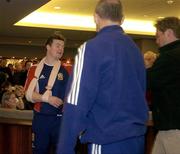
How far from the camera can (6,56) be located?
18.5m

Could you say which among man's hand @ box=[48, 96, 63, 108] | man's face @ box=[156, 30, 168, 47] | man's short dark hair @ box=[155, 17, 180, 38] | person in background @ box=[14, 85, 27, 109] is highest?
man's short dark hair @ box=[155, 17, 180, 38]

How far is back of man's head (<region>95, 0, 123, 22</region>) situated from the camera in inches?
87.4

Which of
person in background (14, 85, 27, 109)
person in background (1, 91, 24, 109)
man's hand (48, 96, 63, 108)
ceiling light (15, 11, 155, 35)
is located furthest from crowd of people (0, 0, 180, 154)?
ceiling light (15, 11, 155, 35)

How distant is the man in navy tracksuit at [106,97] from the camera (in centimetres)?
209

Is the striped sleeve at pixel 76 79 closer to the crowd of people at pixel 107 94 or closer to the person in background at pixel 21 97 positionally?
the crowd of people at pixel 107 94

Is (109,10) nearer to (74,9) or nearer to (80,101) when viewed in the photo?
(80,101)

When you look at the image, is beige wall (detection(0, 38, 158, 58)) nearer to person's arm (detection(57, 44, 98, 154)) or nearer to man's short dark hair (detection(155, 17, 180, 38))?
man's short dark hair (detection(155, 17, 180, 38))

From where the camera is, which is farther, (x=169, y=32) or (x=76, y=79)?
(x=169, y=32)

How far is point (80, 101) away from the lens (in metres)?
2.08

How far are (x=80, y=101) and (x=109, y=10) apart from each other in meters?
0.54

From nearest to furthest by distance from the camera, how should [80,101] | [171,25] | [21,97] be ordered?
[80,101] → [171,25] → [21,97]

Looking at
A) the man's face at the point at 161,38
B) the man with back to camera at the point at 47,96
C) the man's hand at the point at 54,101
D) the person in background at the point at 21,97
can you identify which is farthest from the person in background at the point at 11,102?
the man's face at the point at 161,38

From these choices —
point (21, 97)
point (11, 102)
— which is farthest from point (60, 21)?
point (11, 102)

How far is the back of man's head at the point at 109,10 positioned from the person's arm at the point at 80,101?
9.6 inches
